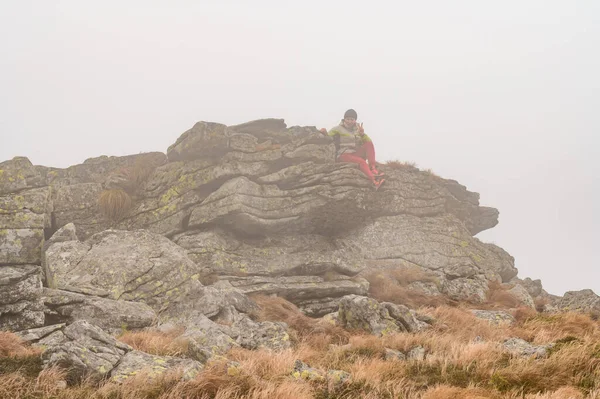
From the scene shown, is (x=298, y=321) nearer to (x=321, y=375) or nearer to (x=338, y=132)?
(x=321, y=375)

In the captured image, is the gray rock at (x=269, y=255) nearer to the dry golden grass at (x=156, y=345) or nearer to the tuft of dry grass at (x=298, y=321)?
the tuft of dry grass at (x=298, y=321)

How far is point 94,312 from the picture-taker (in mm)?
13531

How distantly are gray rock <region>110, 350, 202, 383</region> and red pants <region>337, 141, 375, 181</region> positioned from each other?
20086mm

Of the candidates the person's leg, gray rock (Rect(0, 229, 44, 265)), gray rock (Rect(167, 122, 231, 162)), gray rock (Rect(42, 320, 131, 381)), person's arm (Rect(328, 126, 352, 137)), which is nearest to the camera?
gray rock (Rect(42, 320, 131, 381))

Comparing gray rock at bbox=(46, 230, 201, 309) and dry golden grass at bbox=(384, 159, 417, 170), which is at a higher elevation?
dry golden grass at bbox=(384, 159, 417, 170)

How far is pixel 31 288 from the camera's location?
12.5m

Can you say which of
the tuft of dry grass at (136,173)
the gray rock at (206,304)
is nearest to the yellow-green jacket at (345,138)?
the tuft of dry grass at (136,173)

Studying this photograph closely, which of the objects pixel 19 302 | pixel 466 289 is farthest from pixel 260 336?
pixel 466 289

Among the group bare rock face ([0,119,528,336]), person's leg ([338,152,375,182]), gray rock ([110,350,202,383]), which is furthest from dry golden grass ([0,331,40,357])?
person's leg ([338,152,375,182])

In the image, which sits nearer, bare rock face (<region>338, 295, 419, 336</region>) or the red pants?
bare rock face (<region>338, 295, 419, 336</region>)

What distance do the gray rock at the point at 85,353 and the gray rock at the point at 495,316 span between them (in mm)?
14368

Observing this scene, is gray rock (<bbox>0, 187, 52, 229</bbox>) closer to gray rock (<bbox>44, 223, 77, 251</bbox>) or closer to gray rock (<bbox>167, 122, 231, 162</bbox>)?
gray rock (<bbox>44, 223, 77, 251</bbox>)

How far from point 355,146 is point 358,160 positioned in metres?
1.78

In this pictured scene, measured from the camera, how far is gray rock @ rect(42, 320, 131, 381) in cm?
766
